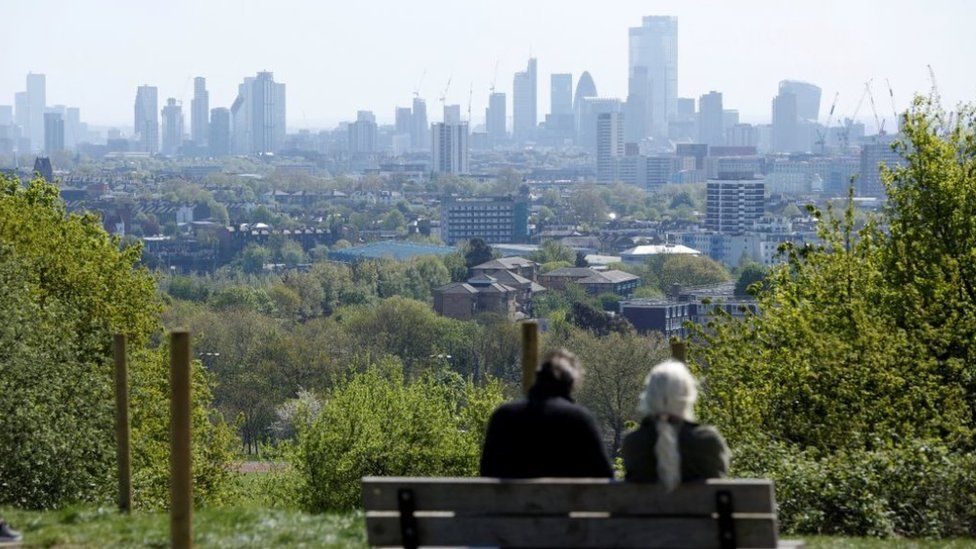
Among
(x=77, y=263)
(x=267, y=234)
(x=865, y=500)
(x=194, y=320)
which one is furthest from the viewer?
(x=267, y=234)

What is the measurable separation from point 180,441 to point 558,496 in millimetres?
1896

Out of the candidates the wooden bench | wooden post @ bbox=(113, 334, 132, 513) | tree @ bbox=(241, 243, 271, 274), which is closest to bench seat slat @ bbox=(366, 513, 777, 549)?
the wooden bench

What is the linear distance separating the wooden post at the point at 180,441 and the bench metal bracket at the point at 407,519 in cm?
137

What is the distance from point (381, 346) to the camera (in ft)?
233

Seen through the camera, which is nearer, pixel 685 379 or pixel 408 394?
pixel 685 379

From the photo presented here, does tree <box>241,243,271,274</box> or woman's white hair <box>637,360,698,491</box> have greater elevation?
woman's white hair <box>637,360,698,491</box>

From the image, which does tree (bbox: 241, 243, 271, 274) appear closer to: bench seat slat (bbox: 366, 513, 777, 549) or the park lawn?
the park lawn

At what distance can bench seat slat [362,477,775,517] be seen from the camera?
6.15 metres

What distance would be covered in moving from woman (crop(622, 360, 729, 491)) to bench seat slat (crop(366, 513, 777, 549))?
161 millimetres

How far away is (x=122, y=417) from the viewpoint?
9969mm

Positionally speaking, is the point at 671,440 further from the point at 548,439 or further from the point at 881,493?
the point at 881,493

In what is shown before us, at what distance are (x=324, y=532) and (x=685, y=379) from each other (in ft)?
10.1

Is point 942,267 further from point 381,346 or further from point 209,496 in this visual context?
point 381,346

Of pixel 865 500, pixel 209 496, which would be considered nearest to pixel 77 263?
pixel 209 496
